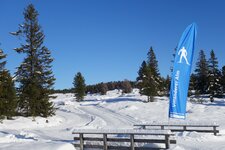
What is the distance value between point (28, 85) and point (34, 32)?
291 inches

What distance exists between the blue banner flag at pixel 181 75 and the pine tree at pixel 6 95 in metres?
22.9

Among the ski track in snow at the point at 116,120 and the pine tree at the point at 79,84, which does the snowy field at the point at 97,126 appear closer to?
the ski track in snow at the point at 116,120

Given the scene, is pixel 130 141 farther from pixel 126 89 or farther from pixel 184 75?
pixel 126 89

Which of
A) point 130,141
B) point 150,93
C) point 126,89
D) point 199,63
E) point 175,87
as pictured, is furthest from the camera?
point 126,89

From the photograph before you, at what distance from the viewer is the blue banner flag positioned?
16.0 m

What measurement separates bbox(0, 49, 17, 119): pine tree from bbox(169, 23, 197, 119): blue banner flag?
22.9m

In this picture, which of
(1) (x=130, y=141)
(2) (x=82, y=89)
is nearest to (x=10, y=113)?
(1) (x=130, y=141)

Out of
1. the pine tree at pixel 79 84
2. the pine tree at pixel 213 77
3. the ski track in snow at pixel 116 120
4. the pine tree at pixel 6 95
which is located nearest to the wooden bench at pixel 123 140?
the ski track in snow at pixel 116 120

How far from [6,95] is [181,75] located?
2578 centimetres

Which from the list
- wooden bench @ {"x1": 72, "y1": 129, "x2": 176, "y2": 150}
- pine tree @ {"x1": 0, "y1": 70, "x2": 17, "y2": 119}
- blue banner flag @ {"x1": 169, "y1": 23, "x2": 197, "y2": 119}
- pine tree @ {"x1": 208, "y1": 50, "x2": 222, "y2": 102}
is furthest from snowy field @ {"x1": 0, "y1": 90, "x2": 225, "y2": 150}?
pine tree @ {"x1": 208, "y1": 50, "x2": 222, "y2": 102}

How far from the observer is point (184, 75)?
53.0 ft

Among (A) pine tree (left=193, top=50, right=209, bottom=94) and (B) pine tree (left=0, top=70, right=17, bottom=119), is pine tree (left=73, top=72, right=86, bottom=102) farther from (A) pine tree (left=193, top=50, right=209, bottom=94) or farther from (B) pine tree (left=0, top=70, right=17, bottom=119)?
(B) pine tree (left=0, top=70, right=17, bottom=119)

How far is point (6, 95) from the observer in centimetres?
3628

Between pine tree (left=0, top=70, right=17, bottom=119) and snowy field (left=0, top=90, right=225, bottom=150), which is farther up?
pine tree (left=0, top=70, right=17, bottom=119)
